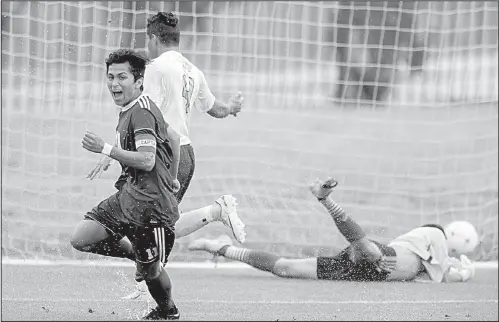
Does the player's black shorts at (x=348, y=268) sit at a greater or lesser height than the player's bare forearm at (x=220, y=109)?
lesser

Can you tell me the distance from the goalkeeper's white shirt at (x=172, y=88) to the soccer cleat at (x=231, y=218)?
606 millimetres

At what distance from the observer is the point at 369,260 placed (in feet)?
23.1

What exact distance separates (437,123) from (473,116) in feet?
3.07

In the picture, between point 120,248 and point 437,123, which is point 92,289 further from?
point 437,123

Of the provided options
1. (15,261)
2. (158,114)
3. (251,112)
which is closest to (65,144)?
(15,261)

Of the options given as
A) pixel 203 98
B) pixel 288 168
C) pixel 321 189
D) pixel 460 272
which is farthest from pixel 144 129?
pixel 288 168

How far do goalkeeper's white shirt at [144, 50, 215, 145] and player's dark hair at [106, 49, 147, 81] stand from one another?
96 centimetres

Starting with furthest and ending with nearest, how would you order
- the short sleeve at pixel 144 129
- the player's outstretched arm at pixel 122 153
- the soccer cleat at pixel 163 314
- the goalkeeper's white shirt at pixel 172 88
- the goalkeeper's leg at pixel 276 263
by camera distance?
the goalkeeper's leg at pixel 276 263 → the goalkeeper's white shirt at pixel 172 88 → the soccer cleat at pixel 163 314 → the short sleeve at pixel 144 129 → the player's outstretched arm at pixel 122 153

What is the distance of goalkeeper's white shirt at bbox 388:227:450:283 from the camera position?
289 inches

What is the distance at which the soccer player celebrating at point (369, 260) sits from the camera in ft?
23.0

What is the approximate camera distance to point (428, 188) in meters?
11.1

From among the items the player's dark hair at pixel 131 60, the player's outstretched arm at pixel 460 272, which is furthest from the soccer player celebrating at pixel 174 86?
the player's outstretched arm at pixel 460 272

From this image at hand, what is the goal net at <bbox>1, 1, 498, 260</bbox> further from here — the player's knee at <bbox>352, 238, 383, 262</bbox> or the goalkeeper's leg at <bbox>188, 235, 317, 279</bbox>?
the player's knee at <bbox>352, 238, 383, 262</bbox>

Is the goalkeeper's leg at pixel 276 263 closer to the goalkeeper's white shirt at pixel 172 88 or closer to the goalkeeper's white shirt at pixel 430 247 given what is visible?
the goalkeeper's white shirt at pixel 430 247
